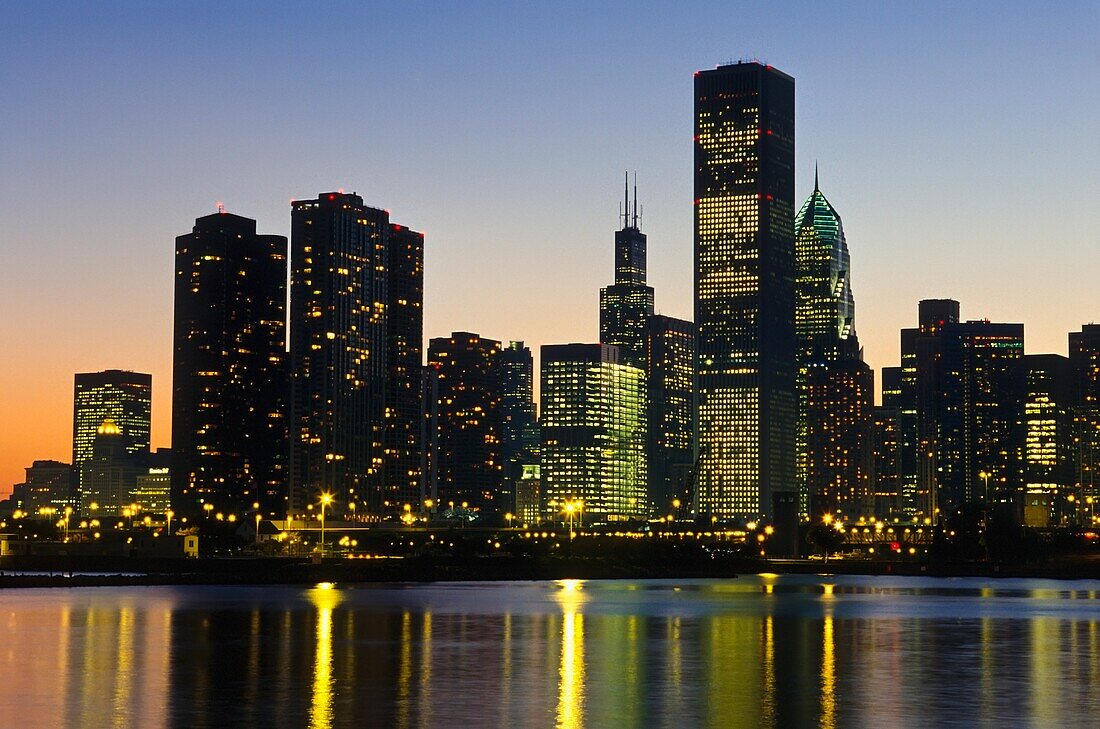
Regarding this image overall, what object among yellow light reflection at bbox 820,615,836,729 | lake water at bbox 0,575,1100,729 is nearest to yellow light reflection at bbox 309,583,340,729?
lake water at bbox 0,575,1100,729

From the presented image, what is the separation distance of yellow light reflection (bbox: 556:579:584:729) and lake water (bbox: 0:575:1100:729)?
150 mm

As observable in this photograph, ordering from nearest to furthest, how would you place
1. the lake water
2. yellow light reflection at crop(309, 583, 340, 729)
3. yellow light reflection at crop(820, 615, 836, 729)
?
yellow light reflection at crop(309, 583, 340, 729) < yellow light reflection at crop(820, 615, 836, 729) < the lake water

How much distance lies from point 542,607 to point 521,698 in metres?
64.8

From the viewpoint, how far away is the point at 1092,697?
177ft

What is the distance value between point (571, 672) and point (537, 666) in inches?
112

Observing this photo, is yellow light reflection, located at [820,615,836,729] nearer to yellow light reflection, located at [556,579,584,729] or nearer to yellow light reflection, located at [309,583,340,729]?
yellow light reflection, located at [556,579,584,729]

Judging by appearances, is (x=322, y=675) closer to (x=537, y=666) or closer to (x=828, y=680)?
(x=537, y=666)

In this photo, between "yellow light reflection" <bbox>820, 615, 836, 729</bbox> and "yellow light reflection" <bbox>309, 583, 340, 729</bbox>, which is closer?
"yellow light reflection" <bbox>309, 583, 340, 729</bbox>

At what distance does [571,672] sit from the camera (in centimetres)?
6147

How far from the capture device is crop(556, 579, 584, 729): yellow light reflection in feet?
156

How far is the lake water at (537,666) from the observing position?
4800 centimetres

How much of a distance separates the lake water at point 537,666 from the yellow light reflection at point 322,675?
11 centimetres

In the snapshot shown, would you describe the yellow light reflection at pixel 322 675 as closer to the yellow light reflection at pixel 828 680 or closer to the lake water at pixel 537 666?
the lake water at pixel 537 666

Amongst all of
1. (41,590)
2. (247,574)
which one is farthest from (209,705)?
(247,574)
